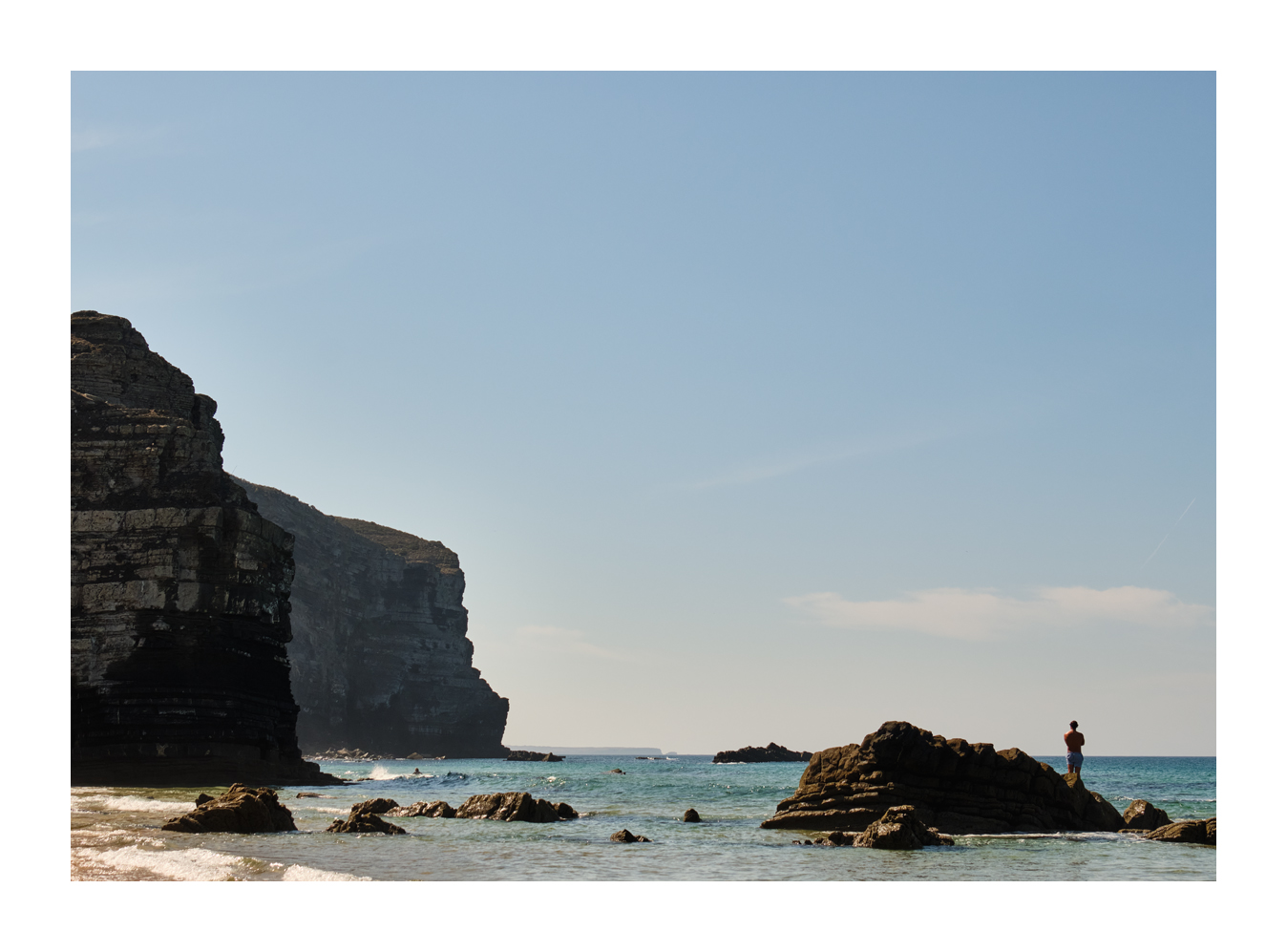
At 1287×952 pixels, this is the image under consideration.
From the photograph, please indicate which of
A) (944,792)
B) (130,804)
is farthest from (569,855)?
(130,804)

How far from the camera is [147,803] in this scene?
25.7 metres

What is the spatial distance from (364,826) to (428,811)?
203 inches

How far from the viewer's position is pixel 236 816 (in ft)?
62.8

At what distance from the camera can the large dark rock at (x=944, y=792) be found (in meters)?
21.4

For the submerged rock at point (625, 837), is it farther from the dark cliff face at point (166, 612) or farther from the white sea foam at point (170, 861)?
the dark cliff face at point (166, 612)

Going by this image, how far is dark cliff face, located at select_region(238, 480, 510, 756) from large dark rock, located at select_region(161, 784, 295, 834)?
10470cm

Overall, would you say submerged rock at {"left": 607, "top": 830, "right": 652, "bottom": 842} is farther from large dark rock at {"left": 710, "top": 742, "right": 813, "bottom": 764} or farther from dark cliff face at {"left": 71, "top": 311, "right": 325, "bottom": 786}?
large dark rock at {"left": 710, "top": 742, "right": 813, "bottom": 764}

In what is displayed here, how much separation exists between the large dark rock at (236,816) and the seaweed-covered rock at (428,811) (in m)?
5.00

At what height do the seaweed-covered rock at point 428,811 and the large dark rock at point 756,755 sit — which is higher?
the seaweed-covered rock at point 428,811

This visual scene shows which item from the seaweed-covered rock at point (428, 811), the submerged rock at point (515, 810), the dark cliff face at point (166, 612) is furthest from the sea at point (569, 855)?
the dark cliff face at point (166, 612)
